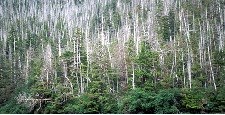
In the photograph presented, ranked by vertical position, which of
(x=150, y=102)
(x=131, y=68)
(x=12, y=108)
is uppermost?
(x=131, y=68)

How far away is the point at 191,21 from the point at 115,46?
16.2ft

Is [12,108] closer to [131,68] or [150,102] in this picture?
[131,68]

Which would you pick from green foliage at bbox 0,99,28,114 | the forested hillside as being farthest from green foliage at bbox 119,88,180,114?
green foliage at bbox 0,99,28,114

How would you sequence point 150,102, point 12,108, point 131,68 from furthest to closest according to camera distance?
point 12,108 → point 131,68 → point 150,102

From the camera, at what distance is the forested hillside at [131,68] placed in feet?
53.9

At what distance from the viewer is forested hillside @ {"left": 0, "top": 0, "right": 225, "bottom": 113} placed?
16422mm

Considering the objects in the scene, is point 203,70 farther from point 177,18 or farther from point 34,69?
point 34,69

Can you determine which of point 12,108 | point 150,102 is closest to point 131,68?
point 150,102

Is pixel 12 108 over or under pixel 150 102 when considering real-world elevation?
under

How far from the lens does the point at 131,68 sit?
18.3 metres

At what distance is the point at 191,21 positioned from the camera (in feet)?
74.2

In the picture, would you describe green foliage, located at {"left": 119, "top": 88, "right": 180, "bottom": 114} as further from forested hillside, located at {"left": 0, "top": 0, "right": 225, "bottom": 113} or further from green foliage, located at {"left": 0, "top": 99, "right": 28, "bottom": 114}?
green foliage, located at {"left": 0, "top": 99, "right": 28, "bottom": 114}

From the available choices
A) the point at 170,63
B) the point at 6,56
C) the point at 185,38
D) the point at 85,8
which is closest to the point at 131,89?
the point at 170,63

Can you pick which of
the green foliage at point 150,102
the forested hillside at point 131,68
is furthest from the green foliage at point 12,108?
the green foliage at point 150,102
